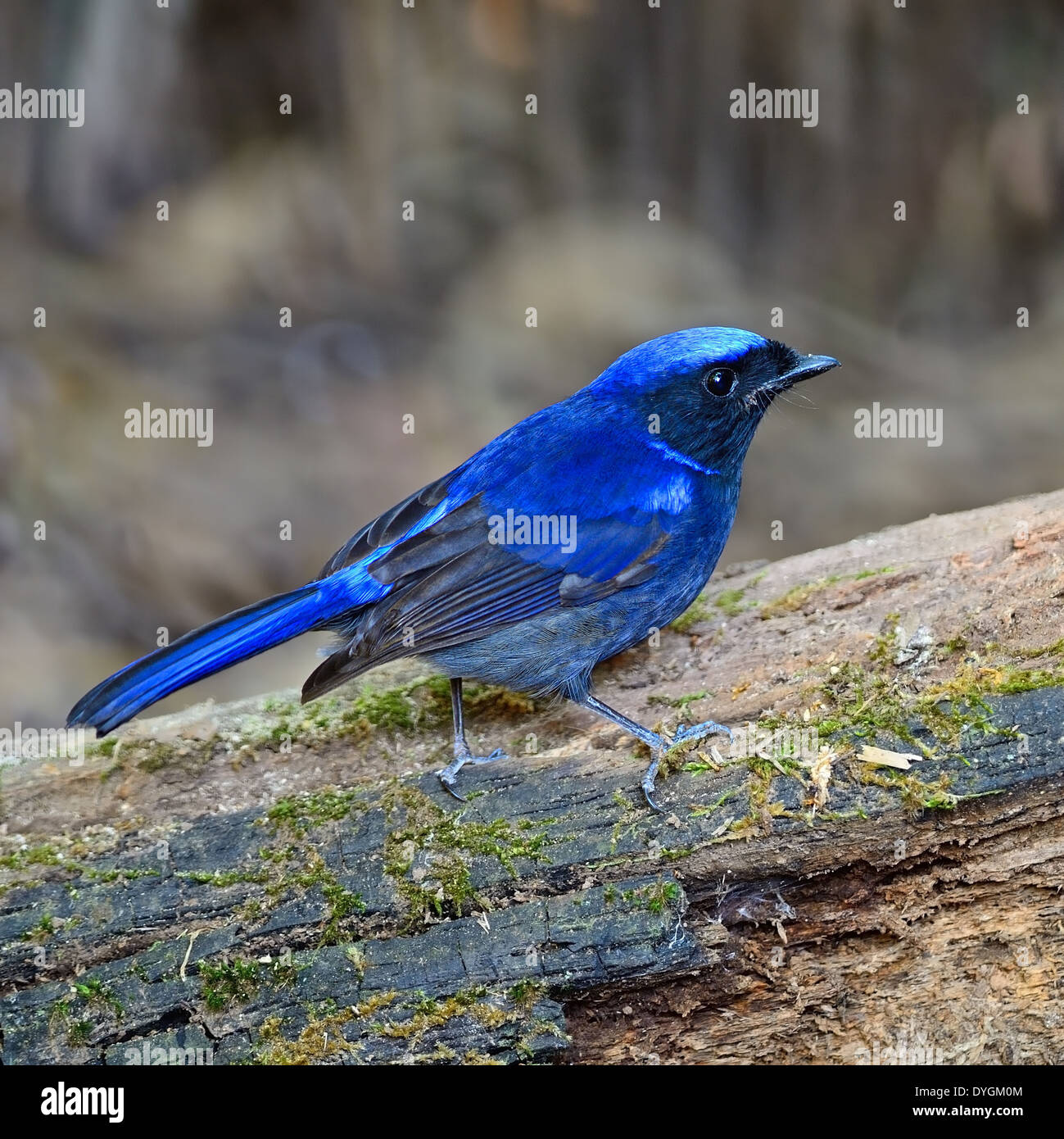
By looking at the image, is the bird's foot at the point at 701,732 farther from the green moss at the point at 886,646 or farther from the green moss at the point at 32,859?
the green moss at the point at 32,859

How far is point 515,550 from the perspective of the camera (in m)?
3.76

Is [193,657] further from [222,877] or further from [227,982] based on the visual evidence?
[227,982]

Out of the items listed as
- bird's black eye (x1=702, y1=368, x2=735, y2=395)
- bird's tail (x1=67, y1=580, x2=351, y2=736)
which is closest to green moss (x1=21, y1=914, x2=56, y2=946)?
bird's tail (x1=67, y1=580, x2=351, y2=736)

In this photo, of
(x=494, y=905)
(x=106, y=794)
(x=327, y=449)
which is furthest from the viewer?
(x=327, y=449)

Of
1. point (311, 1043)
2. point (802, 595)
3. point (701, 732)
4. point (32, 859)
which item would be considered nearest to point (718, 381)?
point (802, 595)

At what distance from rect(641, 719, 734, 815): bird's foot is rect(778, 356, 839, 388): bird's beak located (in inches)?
49.0

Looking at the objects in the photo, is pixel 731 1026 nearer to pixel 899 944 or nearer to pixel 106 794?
A: pixel 899 944

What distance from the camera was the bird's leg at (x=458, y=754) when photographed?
344 centimetres

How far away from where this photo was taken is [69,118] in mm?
6184

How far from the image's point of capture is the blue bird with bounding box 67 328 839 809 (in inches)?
141

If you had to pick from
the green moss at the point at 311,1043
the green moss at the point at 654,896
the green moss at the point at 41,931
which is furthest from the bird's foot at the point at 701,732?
the green moss at the point at 41,931

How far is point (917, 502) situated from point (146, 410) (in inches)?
161

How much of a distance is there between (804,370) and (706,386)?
374 millimetres

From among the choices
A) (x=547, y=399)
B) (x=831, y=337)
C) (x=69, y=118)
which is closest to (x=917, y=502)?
(x=831, y=337)
